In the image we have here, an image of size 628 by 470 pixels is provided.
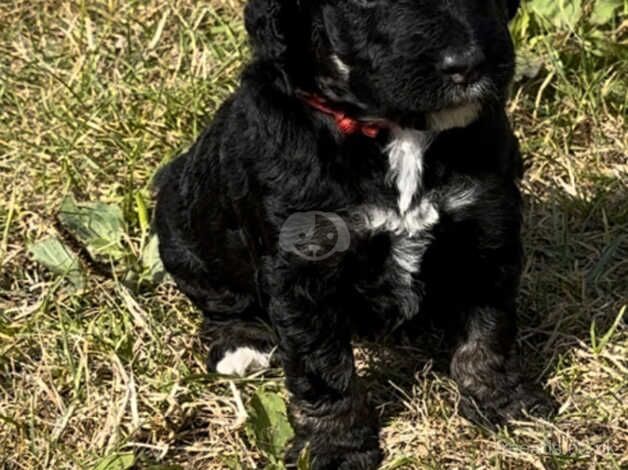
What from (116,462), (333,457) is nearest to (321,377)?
(333,457)

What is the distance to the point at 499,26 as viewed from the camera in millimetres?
3600

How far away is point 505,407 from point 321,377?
700mm

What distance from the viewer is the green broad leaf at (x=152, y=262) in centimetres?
518

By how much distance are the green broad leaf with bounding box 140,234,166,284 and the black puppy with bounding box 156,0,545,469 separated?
0.70 metres

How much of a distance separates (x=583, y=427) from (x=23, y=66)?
3.54m

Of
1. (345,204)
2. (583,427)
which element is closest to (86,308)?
(345,204)

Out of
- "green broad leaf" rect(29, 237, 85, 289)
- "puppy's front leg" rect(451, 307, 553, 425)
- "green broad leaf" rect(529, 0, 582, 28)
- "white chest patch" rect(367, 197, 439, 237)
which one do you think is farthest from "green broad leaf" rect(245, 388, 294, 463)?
"green broad leaf" rect(529, 0, 582, 28)

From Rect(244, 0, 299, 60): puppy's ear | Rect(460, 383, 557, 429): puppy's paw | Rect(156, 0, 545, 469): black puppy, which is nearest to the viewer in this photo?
Rect(156, 0, 545, 469): black puppy

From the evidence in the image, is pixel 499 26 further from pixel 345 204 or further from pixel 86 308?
pixel 86 308

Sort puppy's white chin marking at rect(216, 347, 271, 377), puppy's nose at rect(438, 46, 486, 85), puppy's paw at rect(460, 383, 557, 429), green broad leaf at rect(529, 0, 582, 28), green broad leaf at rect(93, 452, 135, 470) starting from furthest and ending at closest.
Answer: green broad leaf at rect(529, 0, 582, 28)
puppy's white chin marking at rect(216, 347, 271, 377)
puppy's paw at rect(460, 383, 557, 429)
green broad leaf at rect(93, 452, 135, 470)
puppy's nose at rect(438, 46, 486, 85)

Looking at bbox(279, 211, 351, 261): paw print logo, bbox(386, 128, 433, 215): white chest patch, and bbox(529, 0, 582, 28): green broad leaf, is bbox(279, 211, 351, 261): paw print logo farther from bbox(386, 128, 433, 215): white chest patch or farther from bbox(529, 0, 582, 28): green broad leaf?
bbox(529, 0, 582, 28): green broad leaf

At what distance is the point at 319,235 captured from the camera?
3908 mm

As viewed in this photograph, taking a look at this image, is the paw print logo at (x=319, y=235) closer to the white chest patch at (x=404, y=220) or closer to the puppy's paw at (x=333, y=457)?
the white chest patch at (x=404, y=220)

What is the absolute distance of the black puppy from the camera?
3.57 meters
